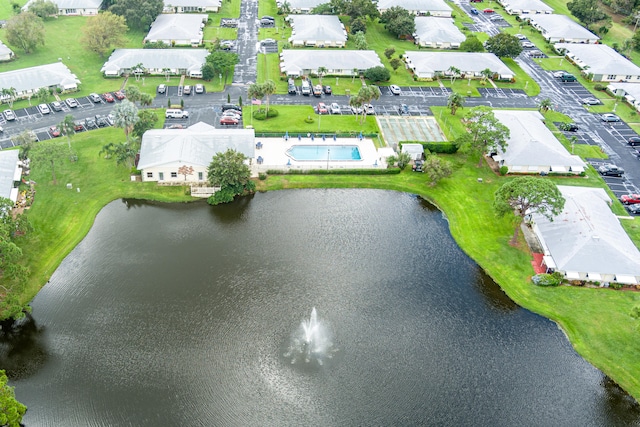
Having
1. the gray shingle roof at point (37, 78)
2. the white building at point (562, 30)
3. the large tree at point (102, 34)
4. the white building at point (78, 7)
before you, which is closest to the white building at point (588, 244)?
the white building at point (562, 30)

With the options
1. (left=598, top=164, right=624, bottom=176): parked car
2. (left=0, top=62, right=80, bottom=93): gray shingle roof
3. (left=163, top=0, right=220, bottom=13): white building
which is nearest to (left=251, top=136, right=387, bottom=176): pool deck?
(left=598, top=164, right=624, bottom=176): parked car

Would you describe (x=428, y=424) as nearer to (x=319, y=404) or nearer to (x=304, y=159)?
(x=319, y=404)

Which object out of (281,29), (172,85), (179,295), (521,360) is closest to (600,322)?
(521,360)

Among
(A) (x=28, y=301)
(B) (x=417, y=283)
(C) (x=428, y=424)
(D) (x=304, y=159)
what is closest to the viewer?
(C) (x=428, y=424)

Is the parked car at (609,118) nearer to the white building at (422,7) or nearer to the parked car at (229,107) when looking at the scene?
the white building at (422,7)

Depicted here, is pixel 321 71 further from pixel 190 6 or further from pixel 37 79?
pixel 37 79

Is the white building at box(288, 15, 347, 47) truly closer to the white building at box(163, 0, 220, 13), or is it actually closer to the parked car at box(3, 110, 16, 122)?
the white building at box(163, 0, 220, 13)
